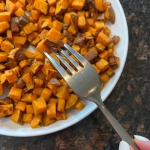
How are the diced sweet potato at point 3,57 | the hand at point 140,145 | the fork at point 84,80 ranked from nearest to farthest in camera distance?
the hand at point 140,145 → the fork at point 84,80 → the diced sweet potato at point 3,57

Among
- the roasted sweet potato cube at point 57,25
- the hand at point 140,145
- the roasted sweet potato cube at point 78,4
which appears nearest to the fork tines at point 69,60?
the roasted sweet potato cube at point 57,25

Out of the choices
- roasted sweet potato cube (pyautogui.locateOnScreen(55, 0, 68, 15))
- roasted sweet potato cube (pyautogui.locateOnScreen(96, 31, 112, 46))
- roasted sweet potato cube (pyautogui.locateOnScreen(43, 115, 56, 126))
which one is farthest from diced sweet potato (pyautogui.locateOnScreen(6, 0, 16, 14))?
roasted sweet potato cube (pyautogui.locateOnScreen(43, 115, 56, 126))

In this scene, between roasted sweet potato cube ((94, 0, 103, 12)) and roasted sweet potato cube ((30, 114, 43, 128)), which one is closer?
roasted sweet potato cube ((30, 114, 43, 128))

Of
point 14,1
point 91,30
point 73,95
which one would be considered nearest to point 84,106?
point 73,95

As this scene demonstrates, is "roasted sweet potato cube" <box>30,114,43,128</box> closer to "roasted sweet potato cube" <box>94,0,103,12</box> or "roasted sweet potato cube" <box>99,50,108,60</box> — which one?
"roasted sweet potato cube" <box>99,50,108,60</box>

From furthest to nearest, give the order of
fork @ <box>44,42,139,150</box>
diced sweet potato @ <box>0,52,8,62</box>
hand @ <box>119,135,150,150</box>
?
1. diced sweet potato @ <box>0,52,8,62</box>
2. fork @ <box>44,42,139,150</box>
3. hand @ <box>119,135,150,150</box>

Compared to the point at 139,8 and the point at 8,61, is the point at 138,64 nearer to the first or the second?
A: the point at 139,8

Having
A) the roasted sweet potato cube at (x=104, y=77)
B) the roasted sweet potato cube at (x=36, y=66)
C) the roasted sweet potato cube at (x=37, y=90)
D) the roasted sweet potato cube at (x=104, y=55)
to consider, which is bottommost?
the roasted sweet potato cube at (x=37, y=90)

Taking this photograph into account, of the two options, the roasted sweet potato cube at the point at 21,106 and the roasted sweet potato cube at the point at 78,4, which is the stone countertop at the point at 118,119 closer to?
the roasted sweet potato cube at the point at 21,106
